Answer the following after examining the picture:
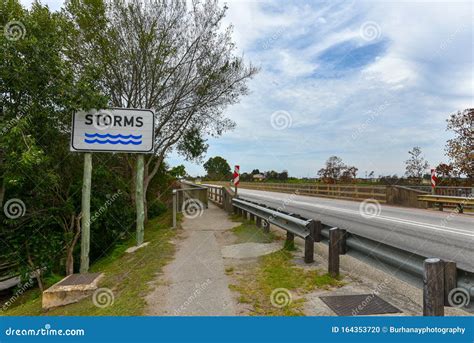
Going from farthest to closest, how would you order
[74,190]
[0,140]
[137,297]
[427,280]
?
1. [74,190]
2. [0,140]
3. [137,297]
4. [427,280]

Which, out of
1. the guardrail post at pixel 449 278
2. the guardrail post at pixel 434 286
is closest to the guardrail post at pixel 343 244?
the guardrail post at pixel 434 286

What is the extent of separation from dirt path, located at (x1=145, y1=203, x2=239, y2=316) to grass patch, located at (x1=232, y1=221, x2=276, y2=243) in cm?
74

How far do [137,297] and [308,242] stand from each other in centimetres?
302

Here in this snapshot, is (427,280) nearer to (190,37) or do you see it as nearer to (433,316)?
(433,316)

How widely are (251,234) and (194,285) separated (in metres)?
3.97

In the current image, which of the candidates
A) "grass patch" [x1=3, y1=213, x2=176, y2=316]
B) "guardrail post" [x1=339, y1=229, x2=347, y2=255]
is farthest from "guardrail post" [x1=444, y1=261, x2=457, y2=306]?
"grass patch" [x1=3, y1=213, x2=176, y2=316]

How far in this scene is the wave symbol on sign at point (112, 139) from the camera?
7074 mm

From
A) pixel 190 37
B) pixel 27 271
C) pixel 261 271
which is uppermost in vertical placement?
pixel 190 37

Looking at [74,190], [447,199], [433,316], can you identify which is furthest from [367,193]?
[433,316]

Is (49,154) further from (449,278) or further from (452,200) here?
(452,200)

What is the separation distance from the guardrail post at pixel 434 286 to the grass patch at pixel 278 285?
51.7 inches

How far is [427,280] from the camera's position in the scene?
281cm

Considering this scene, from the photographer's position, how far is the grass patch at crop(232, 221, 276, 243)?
7699 millimetres

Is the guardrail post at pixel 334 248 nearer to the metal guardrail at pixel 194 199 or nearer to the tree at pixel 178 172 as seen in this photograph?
the metal guardrail at pixel 194 199
